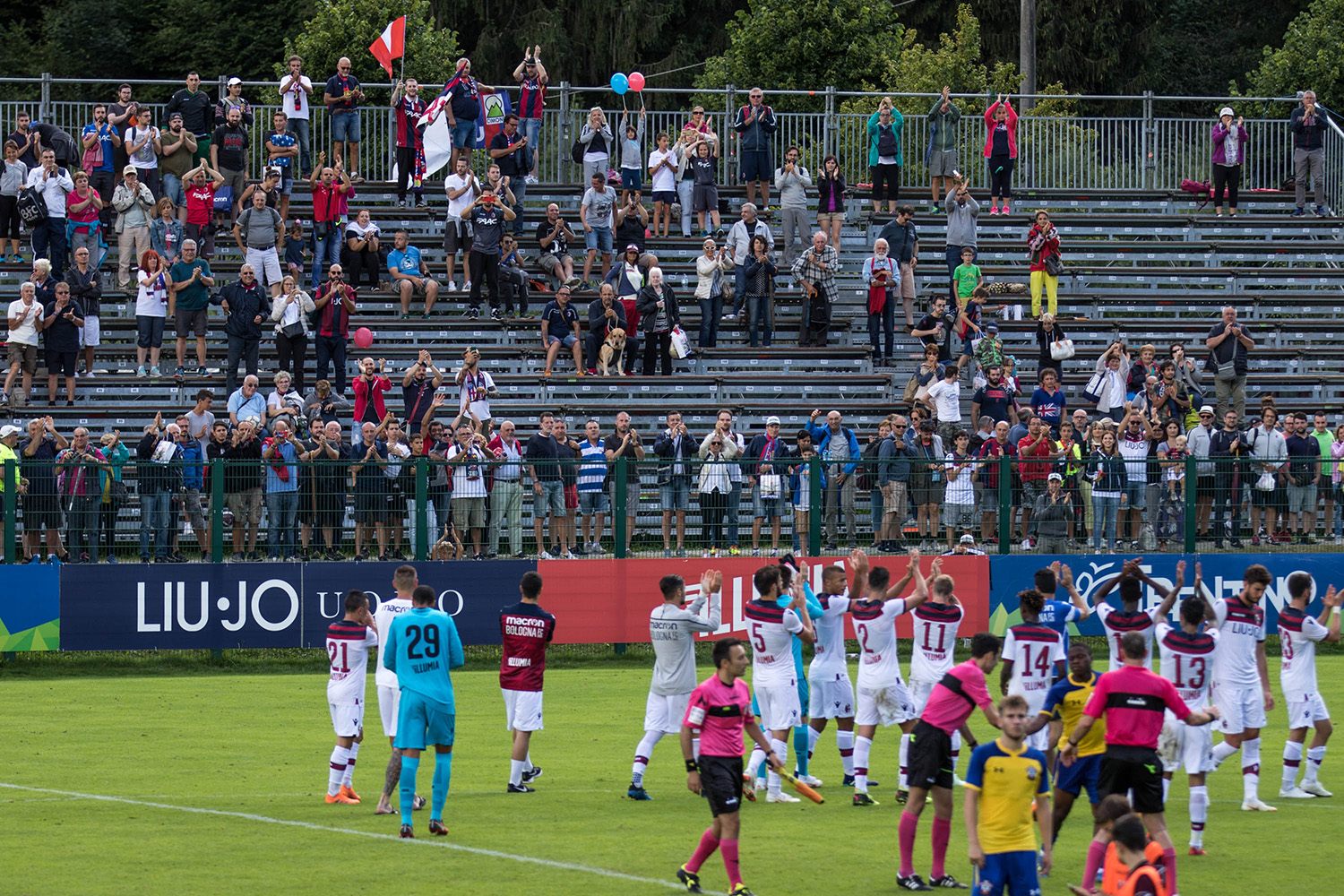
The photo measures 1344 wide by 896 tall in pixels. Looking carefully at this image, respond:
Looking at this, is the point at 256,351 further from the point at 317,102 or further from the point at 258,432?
the point at 317,102

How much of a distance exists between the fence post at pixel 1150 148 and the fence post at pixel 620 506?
18.9m

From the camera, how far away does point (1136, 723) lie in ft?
37.5

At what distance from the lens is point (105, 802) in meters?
14.4

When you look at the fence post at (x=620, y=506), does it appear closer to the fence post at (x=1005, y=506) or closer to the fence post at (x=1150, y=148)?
the fence post at (x=1005, y=506)

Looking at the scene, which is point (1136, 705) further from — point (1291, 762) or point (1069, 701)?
point (1291, 762)

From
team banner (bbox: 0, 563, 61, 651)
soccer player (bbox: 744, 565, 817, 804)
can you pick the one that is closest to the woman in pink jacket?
team banner (bbox: 0, 563, 61, 651)

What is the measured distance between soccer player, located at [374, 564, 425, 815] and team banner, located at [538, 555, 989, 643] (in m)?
8.43

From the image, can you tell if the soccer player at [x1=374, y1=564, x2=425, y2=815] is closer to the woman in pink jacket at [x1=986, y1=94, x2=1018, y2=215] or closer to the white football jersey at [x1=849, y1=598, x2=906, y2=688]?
the white football jersey at [x1=849, y1=598, x2=906, y2=688]

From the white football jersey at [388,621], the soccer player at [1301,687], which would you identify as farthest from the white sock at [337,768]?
the soccer player at [1301,687]

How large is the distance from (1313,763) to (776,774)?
4889 mm

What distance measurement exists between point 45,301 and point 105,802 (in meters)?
14.6

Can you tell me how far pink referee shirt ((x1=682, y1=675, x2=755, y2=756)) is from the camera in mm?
11195

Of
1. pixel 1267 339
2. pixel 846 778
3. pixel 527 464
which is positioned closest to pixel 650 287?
pixel 527 464

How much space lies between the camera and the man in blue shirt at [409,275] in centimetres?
2978
